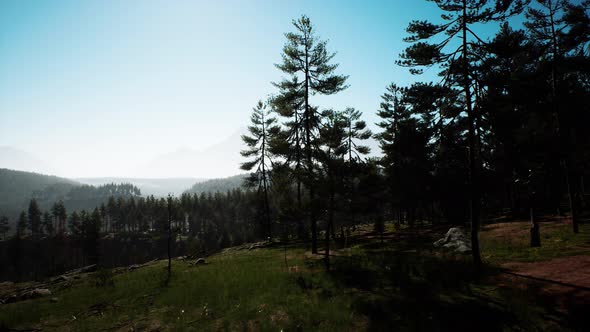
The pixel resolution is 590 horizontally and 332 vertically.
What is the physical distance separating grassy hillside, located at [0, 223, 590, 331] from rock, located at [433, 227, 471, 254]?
3.49 feet

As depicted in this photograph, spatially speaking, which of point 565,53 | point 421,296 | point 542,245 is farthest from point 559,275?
point 565,53

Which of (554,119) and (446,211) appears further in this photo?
(446,211)

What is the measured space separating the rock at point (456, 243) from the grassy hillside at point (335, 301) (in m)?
1.06

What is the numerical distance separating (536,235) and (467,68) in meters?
10.4

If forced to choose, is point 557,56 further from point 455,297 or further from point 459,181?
point 455,297

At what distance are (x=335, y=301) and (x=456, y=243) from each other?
36.4ft

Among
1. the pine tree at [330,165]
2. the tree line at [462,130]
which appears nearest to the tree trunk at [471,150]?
the tree line at [462,130]

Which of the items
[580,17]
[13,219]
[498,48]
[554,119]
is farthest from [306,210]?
[13,219]

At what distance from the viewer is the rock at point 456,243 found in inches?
588

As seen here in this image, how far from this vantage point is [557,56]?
17.0 meters

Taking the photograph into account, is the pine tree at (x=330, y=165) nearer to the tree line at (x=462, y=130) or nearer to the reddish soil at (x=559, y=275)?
the tree line at (x=462, y=130)

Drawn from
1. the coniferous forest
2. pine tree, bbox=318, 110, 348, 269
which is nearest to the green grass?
the coniferous forest

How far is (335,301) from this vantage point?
9.41 metres

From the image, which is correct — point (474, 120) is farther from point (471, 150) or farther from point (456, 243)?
point (456, 243)
